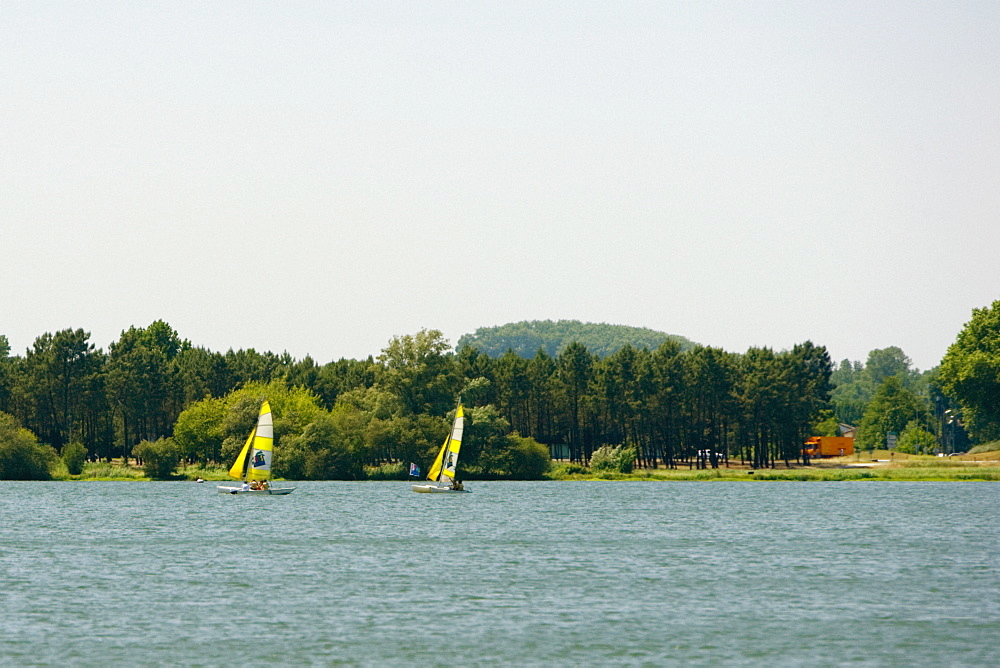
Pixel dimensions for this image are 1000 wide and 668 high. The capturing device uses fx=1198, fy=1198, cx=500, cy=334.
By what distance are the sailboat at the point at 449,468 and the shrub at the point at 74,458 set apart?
6781 cm

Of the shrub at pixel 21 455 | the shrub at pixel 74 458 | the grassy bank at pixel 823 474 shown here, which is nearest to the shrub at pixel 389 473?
the grassy bank at pixel 823 474

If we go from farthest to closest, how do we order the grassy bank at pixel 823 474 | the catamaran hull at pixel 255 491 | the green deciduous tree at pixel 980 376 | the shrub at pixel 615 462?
the green deciduous tree at pixel 980 376 → the shrub at pixel 615 462 → the grassy bank at pixel 823 474 → the catamaran hull at pixel 255 491

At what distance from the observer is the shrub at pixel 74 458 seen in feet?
584

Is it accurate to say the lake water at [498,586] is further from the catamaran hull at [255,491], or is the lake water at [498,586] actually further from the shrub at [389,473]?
the shrub at [389,473]

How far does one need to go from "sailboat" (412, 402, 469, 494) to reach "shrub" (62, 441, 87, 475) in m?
67.8

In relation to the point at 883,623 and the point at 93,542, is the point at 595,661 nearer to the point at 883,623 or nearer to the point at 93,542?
the point at 883,623

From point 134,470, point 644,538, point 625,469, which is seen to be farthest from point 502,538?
point 134,470

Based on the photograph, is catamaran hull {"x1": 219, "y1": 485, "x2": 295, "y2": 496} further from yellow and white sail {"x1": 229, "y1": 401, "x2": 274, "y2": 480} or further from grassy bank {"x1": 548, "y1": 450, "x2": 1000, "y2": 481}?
grassy bank {"x1": 548, "y1": 450, "x2": 1000, "y2": 481}

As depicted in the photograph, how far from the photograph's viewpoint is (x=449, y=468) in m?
135

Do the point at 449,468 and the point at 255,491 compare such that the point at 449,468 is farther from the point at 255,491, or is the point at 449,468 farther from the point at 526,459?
the point at 526,459

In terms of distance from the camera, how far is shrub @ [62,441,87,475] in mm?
178125

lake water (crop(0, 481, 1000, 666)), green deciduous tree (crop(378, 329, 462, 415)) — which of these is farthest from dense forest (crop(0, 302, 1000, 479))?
lake water (crop(0, 481, 1000, 666))

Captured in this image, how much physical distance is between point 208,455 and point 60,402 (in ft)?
95.7

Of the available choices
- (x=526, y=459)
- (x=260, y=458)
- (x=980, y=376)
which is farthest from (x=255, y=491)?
(x=980, y=376)
